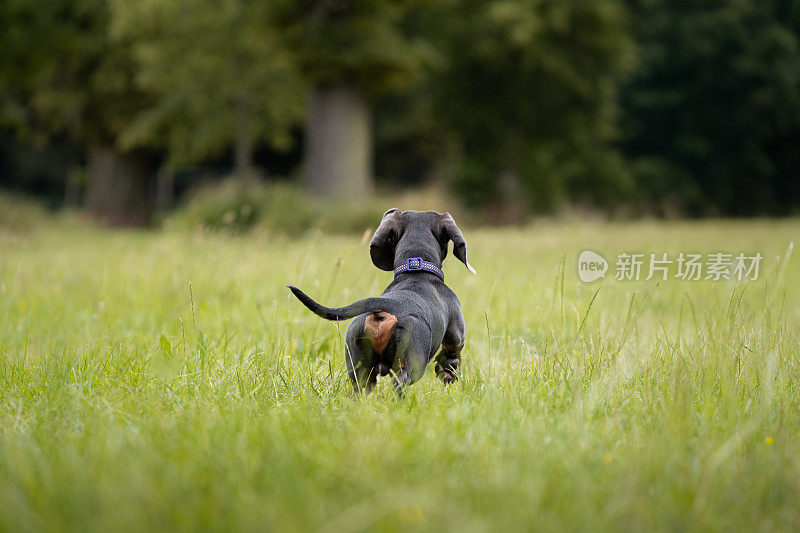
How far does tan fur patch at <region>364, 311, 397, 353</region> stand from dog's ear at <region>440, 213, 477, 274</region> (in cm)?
53

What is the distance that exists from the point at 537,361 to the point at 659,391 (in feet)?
2.09

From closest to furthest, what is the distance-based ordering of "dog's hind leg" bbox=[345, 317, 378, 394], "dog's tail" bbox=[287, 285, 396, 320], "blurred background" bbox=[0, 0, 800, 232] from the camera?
"dog's tail" bbox=[287, 285, 396, 320], "dog's hind leg" bbox=[345, 317, 378, 394], "blurred background" bbox=[0, 0, 800, 232]

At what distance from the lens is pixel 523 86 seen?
18.9 metres

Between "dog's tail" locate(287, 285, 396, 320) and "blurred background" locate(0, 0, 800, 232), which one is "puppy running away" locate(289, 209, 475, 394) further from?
"blurred background" locate(0, 0, 800, 232)

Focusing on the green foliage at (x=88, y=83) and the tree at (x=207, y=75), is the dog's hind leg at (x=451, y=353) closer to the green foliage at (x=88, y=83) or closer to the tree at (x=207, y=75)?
the tree at (x=207, y=75)

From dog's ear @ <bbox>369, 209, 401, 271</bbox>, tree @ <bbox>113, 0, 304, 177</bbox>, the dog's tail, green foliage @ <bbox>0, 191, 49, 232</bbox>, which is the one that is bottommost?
green foliage @ <bbox>0, 191, 49, 232</bbox>

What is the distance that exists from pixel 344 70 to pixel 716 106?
21026mm

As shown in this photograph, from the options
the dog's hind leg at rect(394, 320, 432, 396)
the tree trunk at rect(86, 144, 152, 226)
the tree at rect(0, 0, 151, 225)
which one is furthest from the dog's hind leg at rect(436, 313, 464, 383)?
the tree trunk at rect(86, 144, 152, 226)

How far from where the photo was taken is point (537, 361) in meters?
3.46

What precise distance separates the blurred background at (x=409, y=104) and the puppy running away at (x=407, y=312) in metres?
3.03

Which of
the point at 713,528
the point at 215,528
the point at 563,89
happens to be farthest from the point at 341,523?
the point at 563,89

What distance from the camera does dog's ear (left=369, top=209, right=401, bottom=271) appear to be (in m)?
3.43

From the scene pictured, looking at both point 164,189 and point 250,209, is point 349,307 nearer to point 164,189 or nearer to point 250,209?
point 250,209

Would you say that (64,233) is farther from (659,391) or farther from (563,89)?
(659,391)
